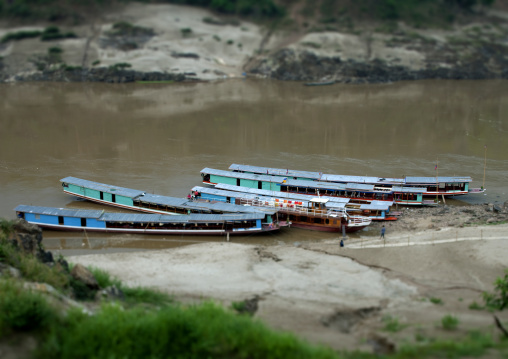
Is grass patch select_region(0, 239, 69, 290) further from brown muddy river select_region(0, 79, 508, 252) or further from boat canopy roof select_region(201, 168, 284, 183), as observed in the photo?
boat canopy roof select_region(201, 168, 284, 183)

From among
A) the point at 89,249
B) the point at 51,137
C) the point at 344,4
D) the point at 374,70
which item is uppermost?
the point at 344,4

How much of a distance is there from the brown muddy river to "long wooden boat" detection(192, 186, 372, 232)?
0.76 m

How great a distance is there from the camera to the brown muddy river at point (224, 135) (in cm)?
4038

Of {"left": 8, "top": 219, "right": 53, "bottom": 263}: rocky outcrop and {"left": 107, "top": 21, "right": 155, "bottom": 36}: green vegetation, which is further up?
{"left": 107, "top": 21, "right": 155, "bottom": 36}: green vegetation

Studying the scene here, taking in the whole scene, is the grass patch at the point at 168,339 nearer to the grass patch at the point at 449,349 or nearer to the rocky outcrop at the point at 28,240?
the grass patch at the point at 449,349

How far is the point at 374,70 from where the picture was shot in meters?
85.4

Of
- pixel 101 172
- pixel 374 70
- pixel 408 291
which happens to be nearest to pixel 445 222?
pixel 408 291

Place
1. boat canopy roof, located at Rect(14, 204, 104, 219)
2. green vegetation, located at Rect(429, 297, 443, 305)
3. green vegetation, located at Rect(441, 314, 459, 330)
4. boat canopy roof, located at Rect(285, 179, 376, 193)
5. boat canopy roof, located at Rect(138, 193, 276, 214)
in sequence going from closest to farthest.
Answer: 1. green vegetation, located at Rect(441, 314, 459, 330)
2. green vegetation, located at Rect(429, 297, 443, 305)
3. boat canopy roof, located at Rect(14, 204, 104, 219)
4. boat canopy roof, located at Rect(138, 193, 276, 214)
5. boat canopy roof, located at Rect(285, 179, 376, 193)

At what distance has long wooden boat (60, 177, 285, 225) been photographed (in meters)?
32.6

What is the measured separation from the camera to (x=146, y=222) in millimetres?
31656

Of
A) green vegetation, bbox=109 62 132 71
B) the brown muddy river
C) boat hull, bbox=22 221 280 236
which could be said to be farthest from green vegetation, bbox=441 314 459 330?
green vegetation, bbox=109 62 132 71

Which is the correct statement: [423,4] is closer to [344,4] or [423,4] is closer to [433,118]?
[344,4]

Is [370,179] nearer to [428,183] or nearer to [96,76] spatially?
[428,183]

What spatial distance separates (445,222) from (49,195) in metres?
25.3
